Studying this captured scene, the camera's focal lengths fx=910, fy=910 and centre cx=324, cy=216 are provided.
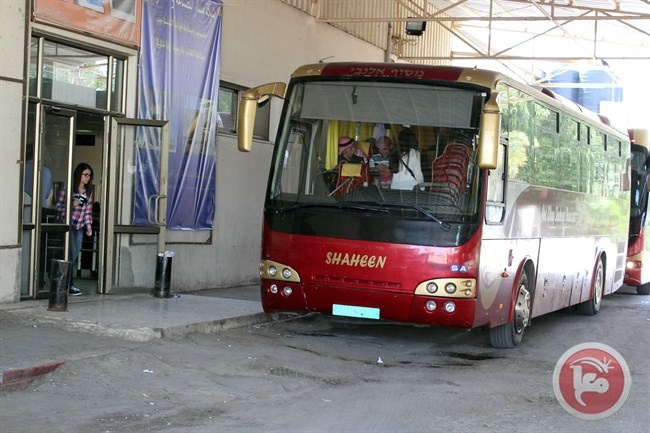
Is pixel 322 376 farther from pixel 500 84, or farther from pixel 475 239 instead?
pixel 500 84

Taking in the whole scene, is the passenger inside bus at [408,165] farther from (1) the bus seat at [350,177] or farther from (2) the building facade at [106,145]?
(2) the building facade at [106,145]

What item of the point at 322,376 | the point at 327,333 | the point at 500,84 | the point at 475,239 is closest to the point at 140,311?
the point at 327,333

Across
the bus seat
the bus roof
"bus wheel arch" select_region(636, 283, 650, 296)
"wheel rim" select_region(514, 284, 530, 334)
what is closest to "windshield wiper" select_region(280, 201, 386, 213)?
the bus seat

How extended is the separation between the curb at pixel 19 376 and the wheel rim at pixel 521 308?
6.08 meters

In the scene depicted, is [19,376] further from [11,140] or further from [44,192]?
[44,192]

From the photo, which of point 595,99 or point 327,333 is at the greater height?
point 595,99

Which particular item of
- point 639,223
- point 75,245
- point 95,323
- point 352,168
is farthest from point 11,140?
point 639,223

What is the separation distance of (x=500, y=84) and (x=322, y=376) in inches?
155

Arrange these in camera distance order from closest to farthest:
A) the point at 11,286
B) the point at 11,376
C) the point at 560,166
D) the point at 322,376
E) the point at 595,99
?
the point at 11,376 → the point at 322,376 → the point at 11,286 → the point at 560,166 → the point at 595,99

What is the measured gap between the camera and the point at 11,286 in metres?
11.3

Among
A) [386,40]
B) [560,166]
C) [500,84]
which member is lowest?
[560,166]

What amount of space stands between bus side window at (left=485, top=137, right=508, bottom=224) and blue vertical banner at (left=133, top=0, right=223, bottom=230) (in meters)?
5.66

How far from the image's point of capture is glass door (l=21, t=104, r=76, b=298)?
11828 millimetres

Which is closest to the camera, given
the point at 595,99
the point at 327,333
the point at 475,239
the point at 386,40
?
the point at 475,239
